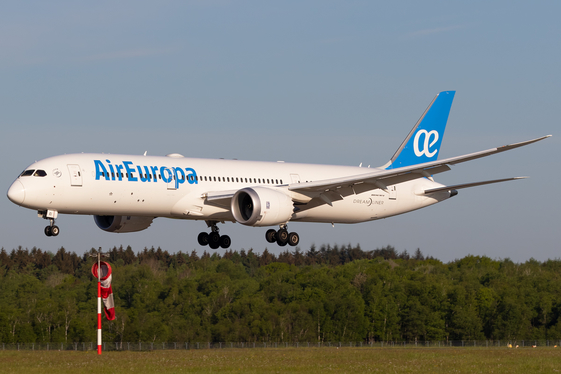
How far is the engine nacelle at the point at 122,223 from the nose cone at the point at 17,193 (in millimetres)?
8707

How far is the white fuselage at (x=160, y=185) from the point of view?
41.1m

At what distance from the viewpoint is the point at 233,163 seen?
157ft

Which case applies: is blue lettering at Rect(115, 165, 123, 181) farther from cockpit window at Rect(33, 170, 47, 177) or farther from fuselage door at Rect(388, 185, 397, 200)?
fuselage door at Rect(388, 185, 397, 200)

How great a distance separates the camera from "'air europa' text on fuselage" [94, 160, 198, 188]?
42.2 metres

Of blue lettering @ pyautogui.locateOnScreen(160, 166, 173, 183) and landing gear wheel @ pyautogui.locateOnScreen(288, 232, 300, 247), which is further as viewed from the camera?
landing gear wheel @ pyautogui.locateOnScreen(288, 232, 300, 247)

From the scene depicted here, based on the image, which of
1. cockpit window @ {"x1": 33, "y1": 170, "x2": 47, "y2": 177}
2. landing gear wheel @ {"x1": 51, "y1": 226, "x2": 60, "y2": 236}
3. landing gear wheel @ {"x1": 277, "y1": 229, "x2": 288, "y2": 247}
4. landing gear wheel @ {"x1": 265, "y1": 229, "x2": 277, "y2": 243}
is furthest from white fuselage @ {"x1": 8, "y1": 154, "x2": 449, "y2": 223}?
landing gear wheel @ {"x1": 265, "y1": 229, "x2": 277, "y2": 243}

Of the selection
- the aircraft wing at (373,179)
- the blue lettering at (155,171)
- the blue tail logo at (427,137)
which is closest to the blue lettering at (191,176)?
the blue lettering at (155,171)

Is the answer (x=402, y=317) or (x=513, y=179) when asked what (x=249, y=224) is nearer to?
(x=513, y=179)

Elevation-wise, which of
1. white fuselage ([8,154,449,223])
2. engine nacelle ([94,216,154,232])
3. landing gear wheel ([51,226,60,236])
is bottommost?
landing gear wheel ([51,226,60,236])

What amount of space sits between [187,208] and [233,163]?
468 cm

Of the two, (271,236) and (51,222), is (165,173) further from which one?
(271,236)

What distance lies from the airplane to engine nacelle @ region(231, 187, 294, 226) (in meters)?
0.06

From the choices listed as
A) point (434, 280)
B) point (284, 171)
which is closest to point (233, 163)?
point (284, 171)

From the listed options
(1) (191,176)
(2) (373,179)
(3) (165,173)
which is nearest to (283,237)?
(2) (373,179)
